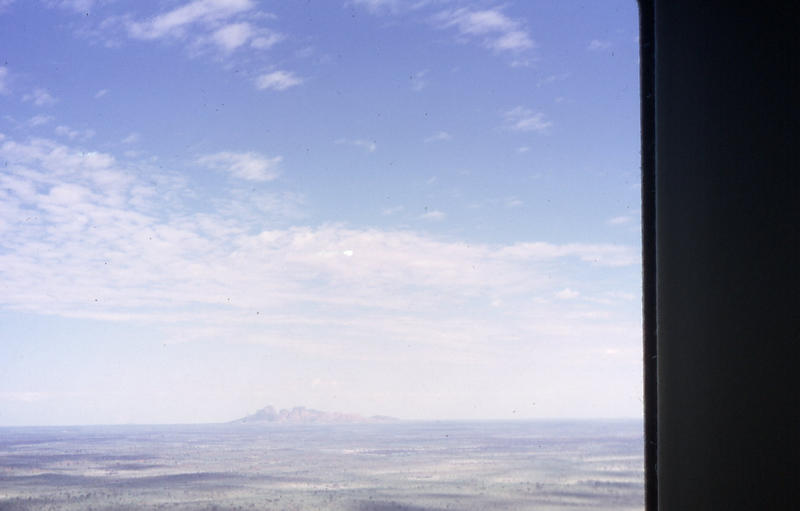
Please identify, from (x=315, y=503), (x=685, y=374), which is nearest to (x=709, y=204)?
(x=685, y=374)

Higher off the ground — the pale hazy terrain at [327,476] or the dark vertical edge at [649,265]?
the dark vertical edge at [649,265]

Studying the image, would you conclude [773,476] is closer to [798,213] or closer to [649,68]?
[798,213]

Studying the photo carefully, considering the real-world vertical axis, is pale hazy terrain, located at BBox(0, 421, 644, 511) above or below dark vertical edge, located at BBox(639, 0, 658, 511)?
below

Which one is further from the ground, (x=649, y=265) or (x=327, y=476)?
(x=649, y=265)

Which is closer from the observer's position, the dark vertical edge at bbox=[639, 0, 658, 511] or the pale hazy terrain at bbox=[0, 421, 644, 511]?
the dark vertical edge at bbox=[639, 0, 658, 511]

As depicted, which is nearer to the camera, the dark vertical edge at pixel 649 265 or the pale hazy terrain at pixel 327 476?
the dark vertical edge at pixel 649 265

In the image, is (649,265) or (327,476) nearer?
(649,265)
